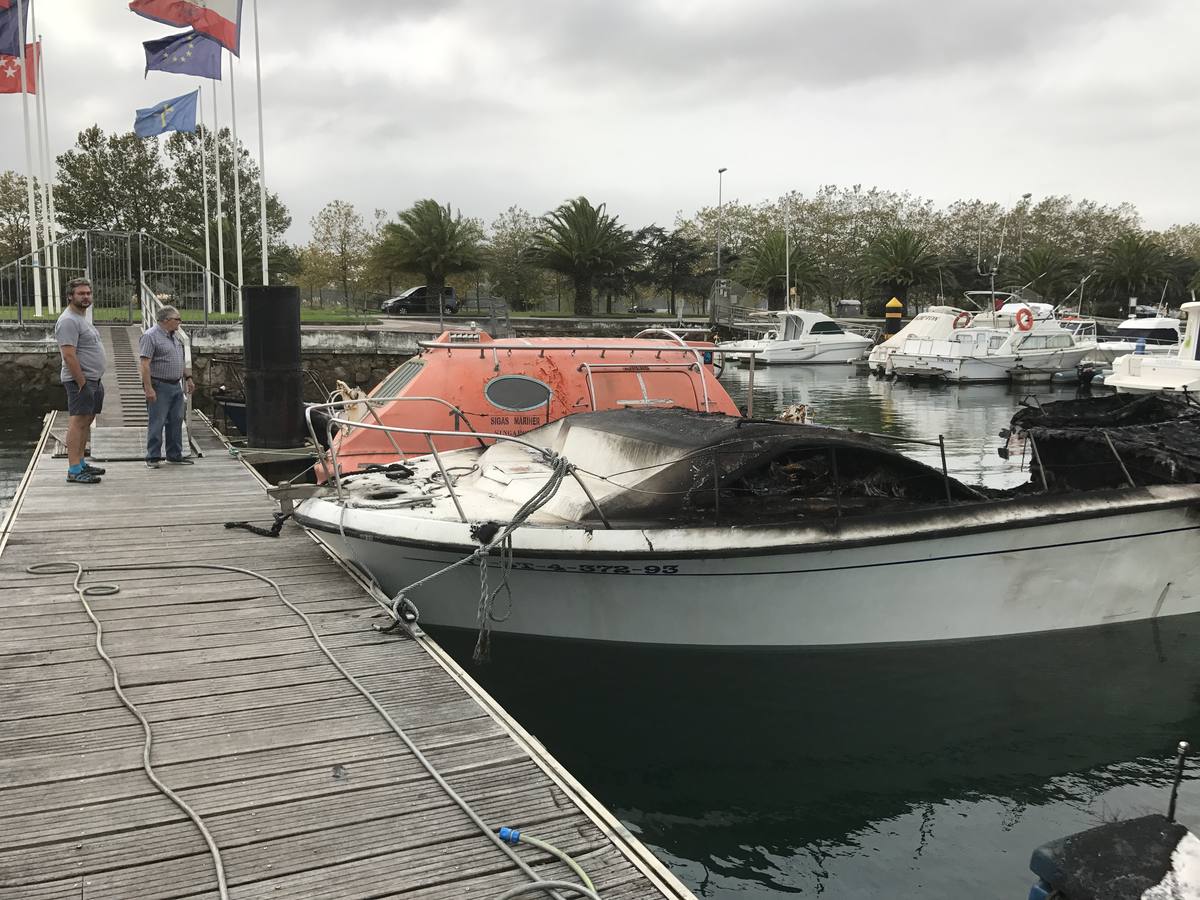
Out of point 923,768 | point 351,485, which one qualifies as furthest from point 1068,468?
point 351,485

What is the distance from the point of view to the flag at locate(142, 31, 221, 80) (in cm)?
2089

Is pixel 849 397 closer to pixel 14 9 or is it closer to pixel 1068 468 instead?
pixel 1068 468

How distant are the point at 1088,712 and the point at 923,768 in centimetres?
152

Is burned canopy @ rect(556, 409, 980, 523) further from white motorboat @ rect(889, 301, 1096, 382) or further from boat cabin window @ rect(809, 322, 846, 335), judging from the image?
boat cabin window @ rect(809, 322, 846, 335)

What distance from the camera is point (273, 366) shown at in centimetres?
1231

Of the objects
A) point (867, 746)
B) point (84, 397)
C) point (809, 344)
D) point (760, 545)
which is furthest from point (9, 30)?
point (809, 344)

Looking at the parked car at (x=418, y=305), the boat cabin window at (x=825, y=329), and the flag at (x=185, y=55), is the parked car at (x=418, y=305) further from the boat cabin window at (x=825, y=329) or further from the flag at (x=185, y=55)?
the flag at (x=185, y=55)

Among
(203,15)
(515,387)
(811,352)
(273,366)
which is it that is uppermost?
(203,15)

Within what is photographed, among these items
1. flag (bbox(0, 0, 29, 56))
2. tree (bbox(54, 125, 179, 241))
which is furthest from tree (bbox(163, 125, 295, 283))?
flag (bbox(0, 0, 29, 56))

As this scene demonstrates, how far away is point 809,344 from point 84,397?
112ft

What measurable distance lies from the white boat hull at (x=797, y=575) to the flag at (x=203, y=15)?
17.8 m

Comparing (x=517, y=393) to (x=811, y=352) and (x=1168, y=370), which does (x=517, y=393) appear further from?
(x=811, y=352)

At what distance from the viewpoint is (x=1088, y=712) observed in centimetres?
627

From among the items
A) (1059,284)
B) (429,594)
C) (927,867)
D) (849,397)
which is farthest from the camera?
(1059,284)
